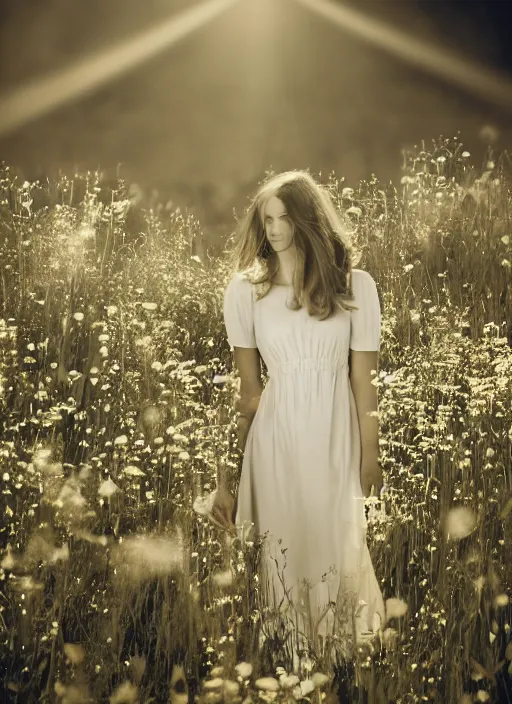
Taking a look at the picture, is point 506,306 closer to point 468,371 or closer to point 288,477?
point 468,371

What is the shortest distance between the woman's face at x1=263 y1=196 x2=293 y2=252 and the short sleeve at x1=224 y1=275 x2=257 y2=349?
0.52 feet

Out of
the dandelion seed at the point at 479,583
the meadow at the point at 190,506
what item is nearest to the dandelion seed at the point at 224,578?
the meadow at the point at 190,506

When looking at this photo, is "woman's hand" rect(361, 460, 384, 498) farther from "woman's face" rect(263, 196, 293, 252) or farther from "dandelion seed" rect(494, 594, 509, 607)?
"woman's face" rect(263, 196, 293, 252)

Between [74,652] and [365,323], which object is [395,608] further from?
[365,323]

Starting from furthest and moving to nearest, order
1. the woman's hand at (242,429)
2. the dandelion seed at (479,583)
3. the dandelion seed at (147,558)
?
1. the woman's hand at (242,429)
2. the dandelion seed at (147,558)
3. the dandelion seed at (479,583)

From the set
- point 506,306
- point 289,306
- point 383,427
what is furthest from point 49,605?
point 506,306

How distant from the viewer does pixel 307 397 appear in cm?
249

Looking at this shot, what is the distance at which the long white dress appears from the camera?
2.45 metres

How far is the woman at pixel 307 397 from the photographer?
96.6 inches

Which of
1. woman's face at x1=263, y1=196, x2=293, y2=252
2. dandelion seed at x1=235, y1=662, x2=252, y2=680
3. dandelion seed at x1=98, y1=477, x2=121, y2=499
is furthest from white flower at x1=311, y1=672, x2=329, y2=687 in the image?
woman's face at x1=263, y1=196, x2=293, y2=252

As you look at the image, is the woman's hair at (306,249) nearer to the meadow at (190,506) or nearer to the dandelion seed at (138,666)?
the meadow at (190,506)

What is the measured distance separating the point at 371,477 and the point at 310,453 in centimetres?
19

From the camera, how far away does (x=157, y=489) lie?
2598 millimetres

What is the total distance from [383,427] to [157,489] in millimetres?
908
